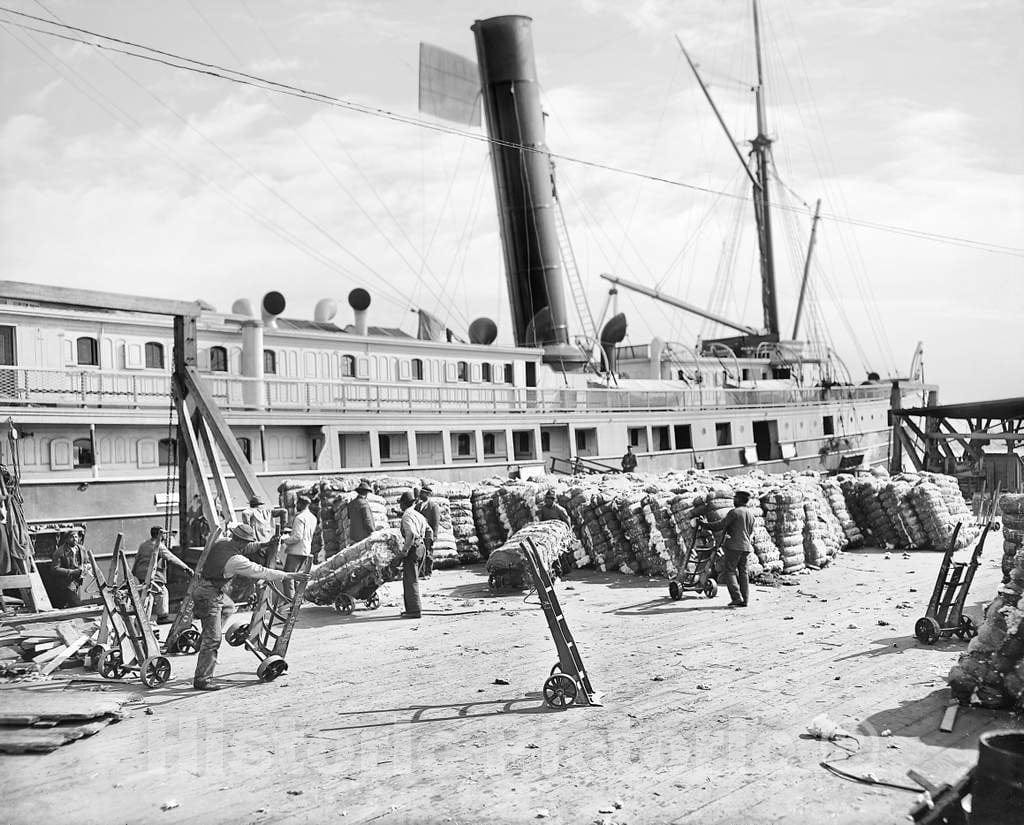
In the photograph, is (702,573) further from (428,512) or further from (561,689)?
(561,689)

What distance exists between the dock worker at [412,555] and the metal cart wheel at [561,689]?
459cm

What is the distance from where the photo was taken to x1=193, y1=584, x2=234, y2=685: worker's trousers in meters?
8.62

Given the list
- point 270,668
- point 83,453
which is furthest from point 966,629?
point 83,453

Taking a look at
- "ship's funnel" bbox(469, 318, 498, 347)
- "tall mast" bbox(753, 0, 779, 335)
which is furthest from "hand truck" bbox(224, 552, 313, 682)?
"tall mast" bbox(753, 0, 779, 335)

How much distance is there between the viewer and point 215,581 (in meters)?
8.69

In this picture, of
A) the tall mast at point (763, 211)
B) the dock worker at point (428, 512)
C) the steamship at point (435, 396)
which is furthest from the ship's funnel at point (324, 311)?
the tall mast at point (763, 211)

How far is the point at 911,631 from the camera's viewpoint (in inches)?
405

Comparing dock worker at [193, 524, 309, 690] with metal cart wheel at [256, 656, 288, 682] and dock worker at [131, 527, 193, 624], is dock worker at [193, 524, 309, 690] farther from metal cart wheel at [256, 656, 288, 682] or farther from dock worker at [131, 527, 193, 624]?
dock worker at [131, 527, 193, 624]

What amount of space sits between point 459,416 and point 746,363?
79.5ft

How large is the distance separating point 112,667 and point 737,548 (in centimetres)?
769

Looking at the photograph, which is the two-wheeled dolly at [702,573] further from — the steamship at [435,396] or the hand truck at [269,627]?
the steamship at [435,396]

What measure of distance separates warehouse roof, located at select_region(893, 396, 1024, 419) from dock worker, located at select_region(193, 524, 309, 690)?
71.4 feet

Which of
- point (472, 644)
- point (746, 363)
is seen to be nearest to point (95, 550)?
point (472, 644)

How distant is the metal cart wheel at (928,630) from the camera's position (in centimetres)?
939
